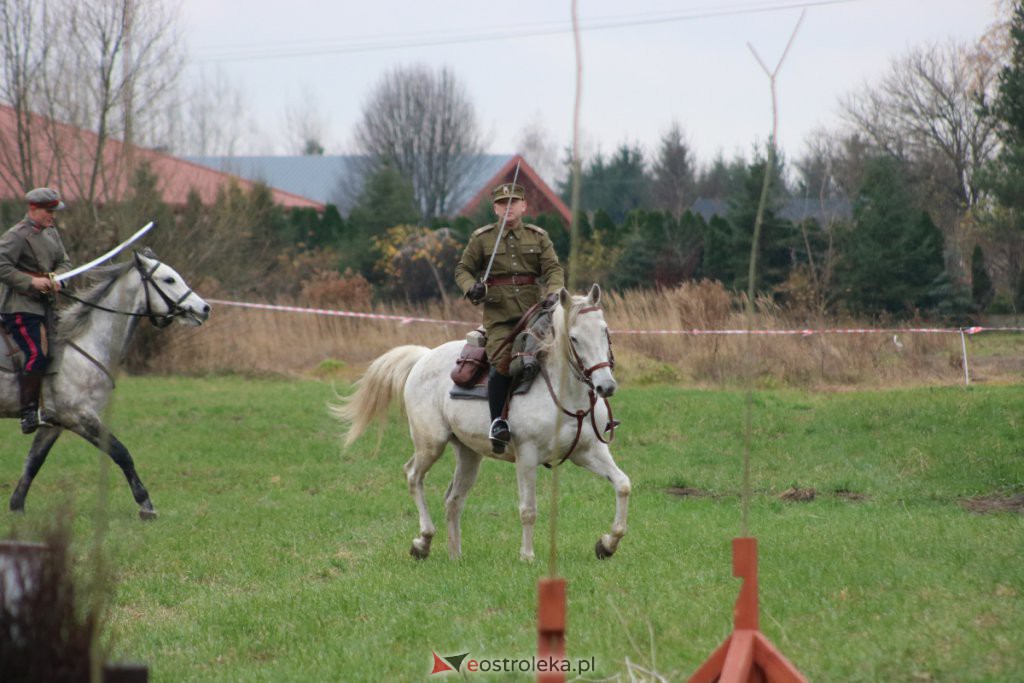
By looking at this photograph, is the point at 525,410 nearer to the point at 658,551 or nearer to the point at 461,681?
the point at 658,551

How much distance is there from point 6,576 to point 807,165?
36.8 meters

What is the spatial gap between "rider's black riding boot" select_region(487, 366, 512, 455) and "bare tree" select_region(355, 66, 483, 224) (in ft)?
158

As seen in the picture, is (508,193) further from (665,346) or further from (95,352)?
(665,346)

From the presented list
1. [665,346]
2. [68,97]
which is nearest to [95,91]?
[68,97]

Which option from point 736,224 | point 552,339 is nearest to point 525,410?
point 552,339

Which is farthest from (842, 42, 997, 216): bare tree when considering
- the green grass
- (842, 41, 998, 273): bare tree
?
the green grass

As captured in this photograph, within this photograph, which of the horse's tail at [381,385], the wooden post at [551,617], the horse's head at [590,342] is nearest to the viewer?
the wooden post at [551,617]

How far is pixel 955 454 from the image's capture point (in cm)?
1273

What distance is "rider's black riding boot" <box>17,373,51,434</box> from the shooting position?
11680 millimetres

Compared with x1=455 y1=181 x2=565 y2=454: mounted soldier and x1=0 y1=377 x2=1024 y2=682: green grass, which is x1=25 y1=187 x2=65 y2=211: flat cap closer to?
x1=0 y1=377 x2=1024 y2=682: green grass

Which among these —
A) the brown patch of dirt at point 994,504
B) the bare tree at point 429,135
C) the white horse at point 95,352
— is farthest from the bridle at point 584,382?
the bare tree at point 429,135

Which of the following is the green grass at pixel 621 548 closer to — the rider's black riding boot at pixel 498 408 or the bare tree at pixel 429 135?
the rider's black riding boot at pixel 498 408

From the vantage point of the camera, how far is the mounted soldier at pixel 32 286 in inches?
441

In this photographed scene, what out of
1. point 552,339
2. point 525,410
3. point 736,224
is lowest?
point 525,410
